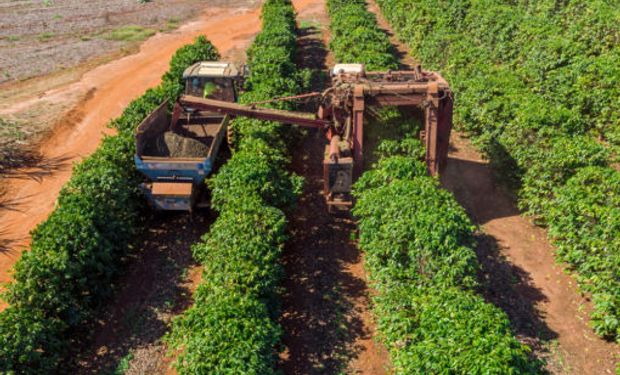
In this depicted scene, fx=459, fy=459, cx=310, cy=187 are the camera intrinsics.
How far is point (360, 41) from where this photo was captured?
25.2m

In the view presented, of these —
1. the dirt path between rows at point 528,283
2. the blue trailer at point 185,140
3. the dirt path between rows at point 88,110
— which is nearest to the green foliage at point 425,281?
the dirt path between rows at point 528,283

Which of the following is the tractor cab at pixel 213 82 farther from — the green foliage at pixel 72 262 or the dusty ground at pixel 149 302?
the dusty ground at pixel 149 302

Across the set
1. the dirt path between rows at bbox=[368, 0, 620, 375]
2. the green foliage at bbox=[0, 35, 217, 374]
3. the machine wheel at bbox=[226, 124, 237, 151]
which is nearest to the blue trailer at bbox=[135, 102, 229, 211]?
the green foliage at bbox=[0, 35, 217, 374]

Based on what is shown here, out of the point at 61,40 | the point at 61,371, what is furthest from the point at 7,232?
the point at 61,40

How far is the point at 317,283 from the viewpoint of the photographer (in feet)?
43.7

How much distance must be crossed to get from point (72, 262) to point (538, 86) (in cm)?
2079

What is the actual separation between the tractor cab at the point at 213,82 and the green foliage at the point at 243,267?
4.21 ft

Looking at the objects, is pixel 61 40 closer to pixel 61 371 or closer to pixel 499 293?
pixel 61 371

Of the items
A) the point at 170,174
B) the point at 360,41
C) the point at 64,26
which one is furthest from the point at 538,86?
the point at 64,26

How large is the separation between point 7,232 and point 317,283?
1094 centimetres

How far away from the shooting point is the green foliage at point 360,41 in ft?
71.5

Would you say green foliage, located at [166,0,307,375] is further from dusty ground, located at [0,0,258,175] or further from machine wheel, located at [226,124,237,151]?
dusty ground, located at [0,0,258,175]

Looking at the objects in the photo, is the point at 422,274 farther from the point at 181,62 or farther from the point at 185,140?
the point at 181,62

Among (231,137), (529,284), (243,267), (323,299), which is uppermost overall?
(231,137)
